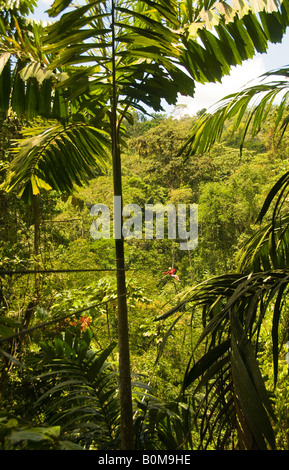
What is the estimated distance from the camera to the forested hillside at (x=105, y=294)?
4.18 feet

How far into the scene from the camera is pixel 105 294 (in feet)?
12.0

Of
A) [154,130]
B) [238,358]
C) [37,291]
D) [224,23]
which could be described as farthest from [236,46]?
[154,130]

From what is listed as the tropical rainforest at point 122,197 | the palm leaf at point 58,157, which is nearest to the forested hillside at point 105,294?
the tropical rainforest at point 122,197

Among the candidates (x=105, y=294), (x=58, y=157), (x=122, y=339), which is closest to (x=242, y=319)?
(x=122, y=339)

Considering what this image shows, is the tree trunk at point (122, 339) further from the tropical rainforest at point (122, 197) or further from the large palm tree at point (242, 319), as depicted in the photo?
the large palm tree at point (242, 319)

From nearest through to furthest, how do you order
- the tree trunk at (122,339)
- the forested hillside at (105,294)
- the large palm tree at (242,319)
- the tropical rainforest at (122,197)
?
the large palm tree at (242,319)
the tropical rainforest at (122,197)
the tree trunk at (122,339)
the forested hillside at (105,294)

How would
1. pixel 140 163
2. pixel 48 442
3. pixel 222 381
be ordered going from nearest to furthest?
pixel 48 442
pixel 222 381
pixel 140 163

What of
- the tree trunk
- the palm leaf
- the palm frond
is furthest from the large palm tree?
the palm leaf

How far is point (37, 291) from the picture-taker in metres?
3.17

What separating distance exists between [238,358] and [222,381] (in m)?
0.13

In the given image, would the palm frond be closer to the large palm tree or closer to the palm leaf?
the large palm tree

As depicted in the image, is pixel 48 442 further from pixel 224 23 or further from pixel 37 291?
pixel 37 291

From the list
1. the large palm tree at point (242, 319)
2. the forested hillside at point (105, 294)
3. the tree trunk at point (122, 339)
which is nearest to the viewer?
the large palm tree at point (242, 319)

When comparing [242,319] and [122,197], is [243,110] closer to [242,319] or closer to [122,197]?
[122,197]
